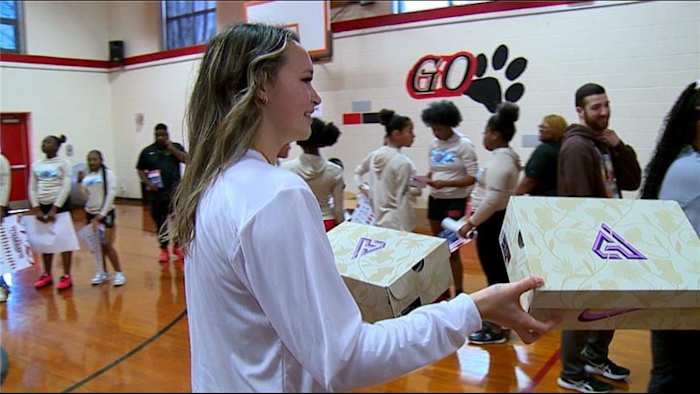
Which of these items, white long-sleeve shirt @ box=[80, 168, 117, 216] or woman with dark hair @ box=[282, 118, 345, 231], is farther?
white long-sleeve shirt @ box=[80, 168, 117, 216]

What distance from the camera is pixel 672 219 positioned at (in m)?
0.83

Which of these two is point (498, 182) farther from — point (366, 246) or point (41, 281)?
point (41, 281)

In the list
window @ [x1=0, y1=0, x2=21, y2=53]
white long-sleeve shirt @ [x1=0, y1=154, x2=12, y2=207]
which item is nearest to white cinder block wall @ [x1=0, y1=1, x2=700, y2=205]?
window @ [x1=0, y1=0, x2=21, y2=53]

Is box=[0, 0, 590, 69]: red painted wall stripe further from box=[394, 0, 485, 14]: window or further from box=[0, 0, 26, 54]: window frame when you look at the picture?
box=[0, 0, 26, 54]: window frame

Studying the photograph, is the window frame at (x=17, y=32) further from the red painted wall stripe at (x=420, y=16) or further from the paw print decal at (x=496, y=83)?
the paw print decal at (x=496, y=83)

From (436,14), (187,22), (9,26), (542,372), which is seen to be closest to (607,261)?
(9,26)

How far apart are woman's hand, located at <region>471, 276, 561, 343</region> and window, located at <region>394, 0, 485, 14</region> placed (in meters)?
5.75

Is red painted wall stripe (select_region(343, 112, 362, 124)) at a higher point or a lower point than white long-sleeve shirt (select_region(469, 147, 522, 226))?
higher

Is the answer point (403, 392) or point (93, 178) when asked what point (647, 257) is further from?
point (93, 178)

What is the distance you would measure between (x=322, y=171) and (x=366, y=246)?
1690 mm

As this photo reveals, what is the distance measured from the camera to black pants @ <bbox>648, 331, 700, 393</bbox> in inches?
55.8

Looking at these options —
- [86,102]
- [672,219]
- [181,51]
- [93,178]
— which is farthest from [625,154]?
[181,51]

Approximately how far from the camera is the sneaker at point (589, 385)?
7.00ft

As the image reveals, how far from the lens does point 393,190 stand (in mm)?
3314
